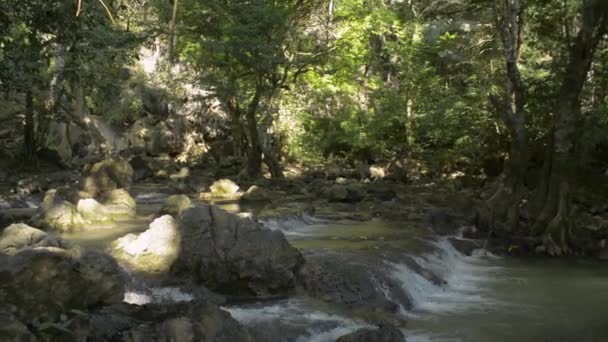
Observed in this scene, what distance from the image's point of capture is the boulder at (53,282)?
5.25 meters

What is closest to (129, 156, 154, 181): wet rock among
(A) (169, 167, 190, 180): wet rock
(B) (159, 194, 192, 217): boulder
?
(A) (169, 167, 190, 180): wet rock

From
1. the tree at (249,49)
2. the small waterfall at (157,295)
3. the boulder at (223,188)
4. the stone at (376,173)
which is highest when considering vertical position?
the tree at (249,49)

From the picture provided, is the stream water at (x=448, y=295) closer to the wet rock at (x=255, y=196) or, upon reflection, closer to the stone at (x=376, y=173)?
the wet rock at (x=255, y=196)

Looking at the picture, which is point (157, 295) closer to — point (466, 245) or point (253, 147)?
point (466, 245)

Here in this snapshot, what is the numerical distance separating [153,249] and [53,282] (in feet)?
11.0

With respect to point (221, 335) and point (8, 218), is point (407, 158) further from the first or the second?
point (221, 335)

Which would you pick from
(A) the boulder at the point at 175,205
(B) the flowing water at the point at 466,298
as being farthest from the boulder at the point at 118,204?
(B) the flowing water at the point at 466,298

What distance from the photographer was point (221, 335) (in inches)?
231

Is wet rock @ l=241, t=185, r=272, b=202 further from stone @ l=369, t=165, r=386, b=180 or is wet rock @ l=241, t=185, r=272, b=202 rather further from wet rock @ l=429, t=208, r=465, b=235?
stone @ l=369, t=165, r=386, b=180

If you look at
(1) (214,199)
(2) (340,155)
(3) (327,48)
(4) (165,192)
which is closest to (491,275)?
(1) (214,199)

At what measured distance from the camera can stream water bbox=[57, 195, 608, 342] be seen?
7.75m

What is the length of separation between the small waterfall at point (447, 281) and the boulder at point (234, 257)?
2.06 meters

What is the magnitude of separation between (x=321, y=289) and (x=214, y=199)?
10.8 meters

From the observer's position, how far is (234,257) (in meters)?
8.76
